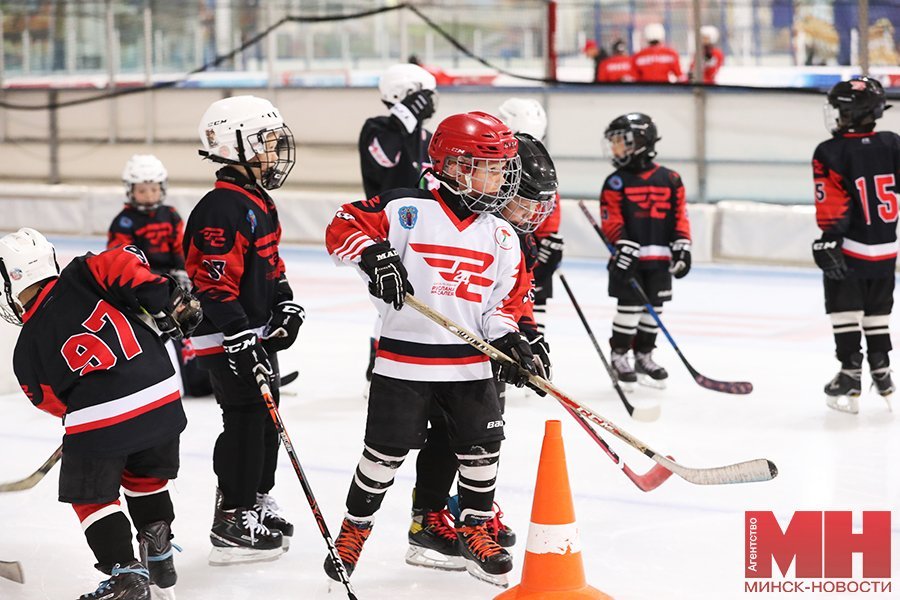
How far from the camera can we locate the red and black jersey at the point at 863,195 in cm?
500

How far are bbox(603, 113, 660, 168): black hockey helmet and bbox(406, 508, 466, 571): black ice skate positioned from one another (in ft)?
8.11

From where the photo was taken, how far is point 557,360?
6223 mm

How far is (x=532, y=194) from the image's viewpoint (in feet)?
11.9

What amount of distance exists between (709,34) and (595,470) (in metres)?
6.04

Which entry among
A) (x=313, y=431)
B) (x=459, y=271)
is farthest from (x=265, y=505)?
(x=313, y=431)

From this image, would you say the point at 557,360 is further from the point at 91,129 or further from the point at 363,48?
the point at 91,129

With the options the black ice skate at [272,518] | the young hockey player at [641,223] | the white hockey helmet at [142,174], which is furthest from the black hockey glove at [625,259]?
the black ice skate at [272,518]

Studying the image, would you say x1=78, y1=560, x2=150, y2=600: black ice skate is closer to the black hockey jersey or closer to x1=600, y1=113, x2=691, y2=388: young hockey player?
the black hockey jersey

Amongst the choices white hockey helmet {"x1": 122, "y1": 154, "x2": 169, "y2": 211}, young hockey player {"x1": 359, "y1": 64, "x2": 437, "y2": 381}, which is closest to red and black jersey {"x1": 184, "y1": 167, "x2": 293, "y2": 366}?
young hockey player {"x1": 359, "y1": 64, "x2": 437, "y2": 381}

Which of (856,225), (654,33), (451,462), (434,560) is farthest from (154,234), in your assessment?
(654,33)

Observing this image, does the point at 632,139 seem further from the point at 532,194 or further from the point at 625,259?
the point at 532,194

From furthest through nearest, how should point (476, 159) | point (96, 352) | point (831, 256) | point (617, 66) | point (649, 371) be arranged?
point (617, 66) < point (649, 371) < point (831, 256) < point (476, 159) < point (96, 352)

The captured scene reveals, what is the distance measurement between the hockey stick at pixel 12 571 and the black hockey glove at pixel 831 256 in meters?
3.19

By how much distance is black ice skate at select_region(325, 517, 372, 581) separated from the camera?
3.18 m
